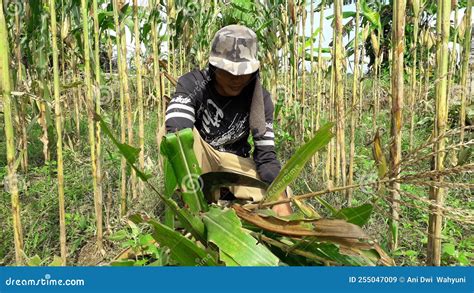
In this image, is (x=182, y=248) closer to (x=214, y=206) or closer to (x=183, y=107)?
(x=214, y=206)

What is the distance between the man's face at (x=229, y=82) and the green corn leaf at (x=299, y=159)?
58cm

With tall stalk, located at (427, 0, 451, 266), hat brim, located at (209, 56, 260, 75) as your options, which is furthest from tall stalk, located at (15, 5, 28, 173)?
tall stalk, located at (427, 0, 451, 266)

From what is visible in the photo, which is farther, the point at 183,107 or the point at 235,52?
the point at 183,107

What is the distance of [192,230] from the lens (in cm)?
115

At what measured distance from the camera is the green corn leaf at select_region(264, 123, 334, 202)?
1038mm

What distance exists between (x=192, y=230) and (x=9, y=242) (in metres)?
1.19

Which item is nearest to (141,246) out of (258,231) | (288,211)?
(258,231)

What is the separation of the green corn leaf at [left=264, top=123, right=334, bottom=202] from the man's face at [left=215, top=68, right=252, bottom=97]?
581mm

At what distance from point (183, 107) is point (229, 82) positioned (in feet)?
0.68

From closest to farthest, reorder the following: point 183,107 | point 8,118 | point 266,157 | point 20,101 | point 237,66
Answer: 1. point 8,118
2. point 237,66
3. point 183,107
4. point 266,157
5. point 20,101

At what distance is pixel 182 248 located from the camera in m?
1.06

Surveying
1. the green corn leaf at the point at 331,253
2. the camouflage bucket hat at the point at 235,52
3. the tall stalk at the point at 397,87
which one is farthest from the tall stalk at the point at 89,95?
the tall stalk at the point at 397,87

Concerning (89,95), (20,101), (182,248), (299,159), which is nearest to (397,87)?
(299,159)

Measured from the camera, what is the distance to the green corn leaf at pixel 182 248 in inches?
40.9
